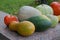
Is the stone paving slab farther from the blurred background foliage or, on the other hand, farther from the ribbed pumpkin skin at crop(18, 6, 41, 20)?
the blurred background foliage

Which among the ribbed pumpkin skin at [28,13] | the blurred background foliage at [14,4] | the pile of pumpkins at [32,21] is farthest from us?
the blurred background foliage at [14,4]

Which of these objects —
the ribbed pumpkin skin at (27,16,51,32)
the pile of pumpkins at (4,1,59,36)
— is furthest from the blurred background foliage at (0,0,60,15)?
the ribbed pumpkin skin at (27,16,51,32)

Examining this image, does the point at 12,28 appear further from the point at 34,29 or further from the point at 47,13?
the point at 47,13

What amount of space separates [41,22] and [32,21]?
0.22ft

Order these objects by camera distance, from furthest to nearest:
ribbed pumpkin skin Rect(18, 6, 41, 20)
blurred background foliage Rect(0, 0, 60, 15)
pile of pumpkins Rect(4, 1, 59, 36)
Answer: blurred background foliage Rect(0, 0, 60, 15)
ribbed pumpkin skin Rect(18, 6, 41, 20)
pile of pumpkins Rect(4, 1, 59, 36)

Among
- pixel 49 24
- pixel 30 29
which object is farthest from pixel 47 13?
pixel 30 29

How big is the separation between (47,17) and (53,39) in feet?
0.61

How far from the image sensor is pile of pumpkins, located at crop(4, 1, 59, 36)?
3.92 feet

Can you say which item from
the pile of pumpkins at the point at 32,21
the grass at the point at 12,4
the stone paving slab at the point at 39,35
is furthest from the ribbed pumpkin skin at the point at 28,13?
the grass at the point at 12,4

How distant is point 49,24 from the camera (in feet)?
4.27

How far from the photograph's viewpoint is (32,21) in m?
1.28

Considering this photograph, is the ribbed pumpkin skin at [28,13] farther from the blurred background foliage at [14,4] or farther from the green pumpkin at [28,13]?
the blurred background foliage at [14,4]

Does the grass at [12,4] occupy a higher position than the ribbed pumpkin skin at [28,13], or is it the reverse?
the ribbed pumpkin skin at [28,13]

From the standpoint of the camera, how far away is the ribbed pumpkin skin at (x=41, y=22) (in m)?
1.27
